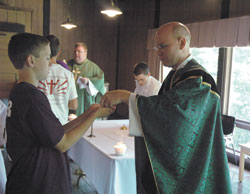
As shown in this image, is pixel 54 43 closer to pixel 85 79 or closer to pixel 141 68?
pixel 141 68

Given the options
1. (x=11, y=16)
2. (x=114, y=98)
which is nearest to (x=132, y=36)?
(x=11, y=16)

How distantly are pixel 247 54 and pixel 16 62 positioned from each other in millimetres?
4103

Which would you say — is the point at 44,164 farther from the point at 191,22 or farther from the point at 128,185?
the point at 191,22

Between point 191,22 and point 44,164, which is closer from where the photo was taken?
point 44,164

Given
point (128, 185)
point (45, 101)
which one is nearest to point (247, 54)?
point (128, 185)

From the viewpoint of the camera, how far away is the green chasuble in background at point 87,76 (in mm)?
4844

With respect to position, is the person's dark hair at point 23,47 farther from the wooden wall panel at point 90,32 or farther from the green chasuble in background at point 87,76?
the wooden wall panel at point 90,32

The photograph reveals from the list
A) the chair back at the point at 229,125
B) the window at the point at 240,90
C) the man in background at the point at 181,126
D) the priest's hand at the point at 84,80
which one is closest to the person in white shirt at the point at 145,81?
the priest's hand at the point at 84,80

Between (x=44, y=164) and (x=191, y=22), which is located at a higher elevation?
(x=191, y=22)

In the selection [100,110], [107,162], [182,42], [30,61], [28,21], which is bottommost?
[107,162]

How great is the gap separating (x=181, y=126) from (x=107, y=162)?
3.28ft

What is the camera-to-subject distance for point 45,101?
1.34 metres

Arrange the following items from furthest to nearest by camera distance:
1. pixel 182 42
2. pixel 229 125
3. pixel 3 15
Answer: pixel 3 15
pixel 229 125
pixel 182 42

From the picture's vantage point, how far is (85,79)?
4617 mm
